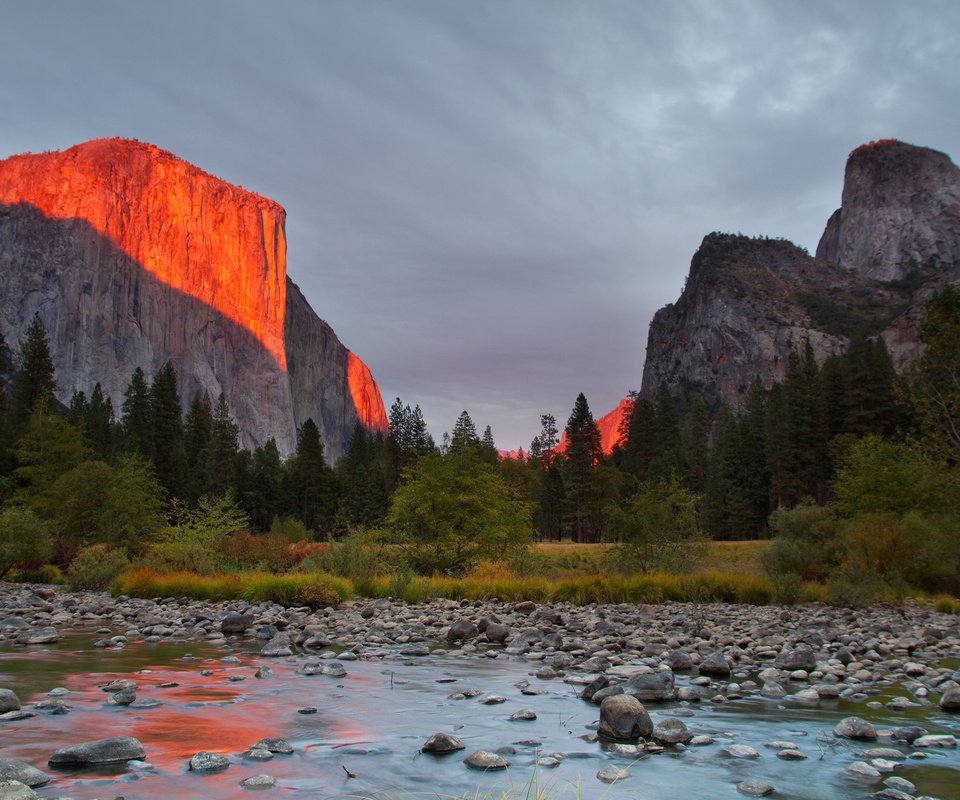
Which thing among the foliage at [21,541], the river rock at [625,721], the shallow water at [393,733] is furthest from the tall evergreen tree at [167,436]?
the river rock at [625,721]

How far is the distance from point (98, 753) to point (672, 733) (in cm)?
432

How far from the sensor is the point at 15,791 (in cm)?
379

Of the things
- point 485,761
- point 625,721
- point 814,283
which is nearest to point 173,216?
point 814,283

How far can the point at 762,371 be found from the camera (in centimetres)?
14775

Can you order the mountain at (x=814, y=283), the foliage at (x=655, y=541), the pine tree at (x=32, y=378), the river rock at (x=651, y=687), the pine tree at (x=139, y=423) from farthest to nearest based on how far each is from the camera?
the mountain at (x=814, y=283)
the pine tree at (x=139, y=423)
the pine tree at (x=32, y=378)
the foliage at (x=655, y=541)
the river rock at (x=651, y=687)

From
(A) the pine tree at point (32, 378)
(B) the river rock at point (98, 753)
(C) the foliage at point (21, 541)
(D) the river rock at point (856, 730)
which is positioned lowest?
(D) the river rock at point (856, 730)

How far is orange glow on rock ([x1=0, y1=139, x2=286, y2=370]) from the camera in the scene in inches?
5148

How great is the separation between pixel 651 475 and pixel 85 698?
2591 inches

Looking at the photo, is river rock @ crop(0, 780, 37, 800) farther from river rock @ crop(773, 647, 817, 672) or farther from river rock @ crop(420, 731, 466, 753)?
river rock @ crop(773, 647, 817, 672)

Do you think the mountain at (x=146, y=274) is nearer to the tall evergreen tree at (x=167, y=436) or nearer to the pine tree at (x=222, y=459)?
the pine tree at (x=222, y=459)

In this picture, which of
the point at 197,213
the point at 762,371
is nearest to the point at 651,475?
the point at 762,371

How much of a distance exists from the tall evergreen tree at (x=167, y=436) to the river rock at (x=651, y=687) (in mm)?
65857

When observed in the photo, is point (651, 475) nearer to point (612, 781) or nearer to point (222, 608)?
point (222, 608)

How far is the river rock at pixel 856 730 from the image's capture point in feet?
18.9
